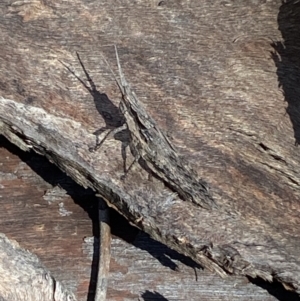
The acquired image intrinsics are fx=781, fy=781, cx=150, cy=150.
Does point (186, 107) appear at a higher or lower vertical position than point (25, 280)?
higher

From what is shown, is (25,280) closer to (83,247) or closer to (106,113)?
(83,247)

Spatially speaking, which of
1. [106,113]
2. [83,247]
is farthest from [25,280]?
[106,113]

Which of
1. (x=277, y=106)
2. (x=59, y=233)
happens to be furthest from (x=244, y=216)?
(x=59, y=233)

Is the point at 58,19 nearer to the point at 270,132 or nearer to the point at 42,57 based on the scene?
the point at 42,57

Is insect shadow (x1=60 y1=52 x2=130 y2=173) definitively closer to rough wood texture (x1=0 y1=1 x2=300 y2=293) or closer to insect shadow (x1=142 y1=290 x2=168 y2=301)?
rough wood texture (x1=0 y1=1 x2=300 y2=293)

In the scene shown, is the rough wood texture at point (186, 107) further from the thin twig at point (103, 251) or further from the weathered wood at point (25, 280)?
the weathered wood at point (25, 280)

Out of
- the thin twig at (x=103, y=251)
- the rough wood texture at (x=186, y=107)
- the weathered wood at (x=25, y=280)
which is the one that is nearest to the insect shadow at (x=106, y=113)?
the rough wood texture at (x=186, y=107)

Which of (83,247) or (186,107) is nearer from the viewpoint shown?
(186,107)
